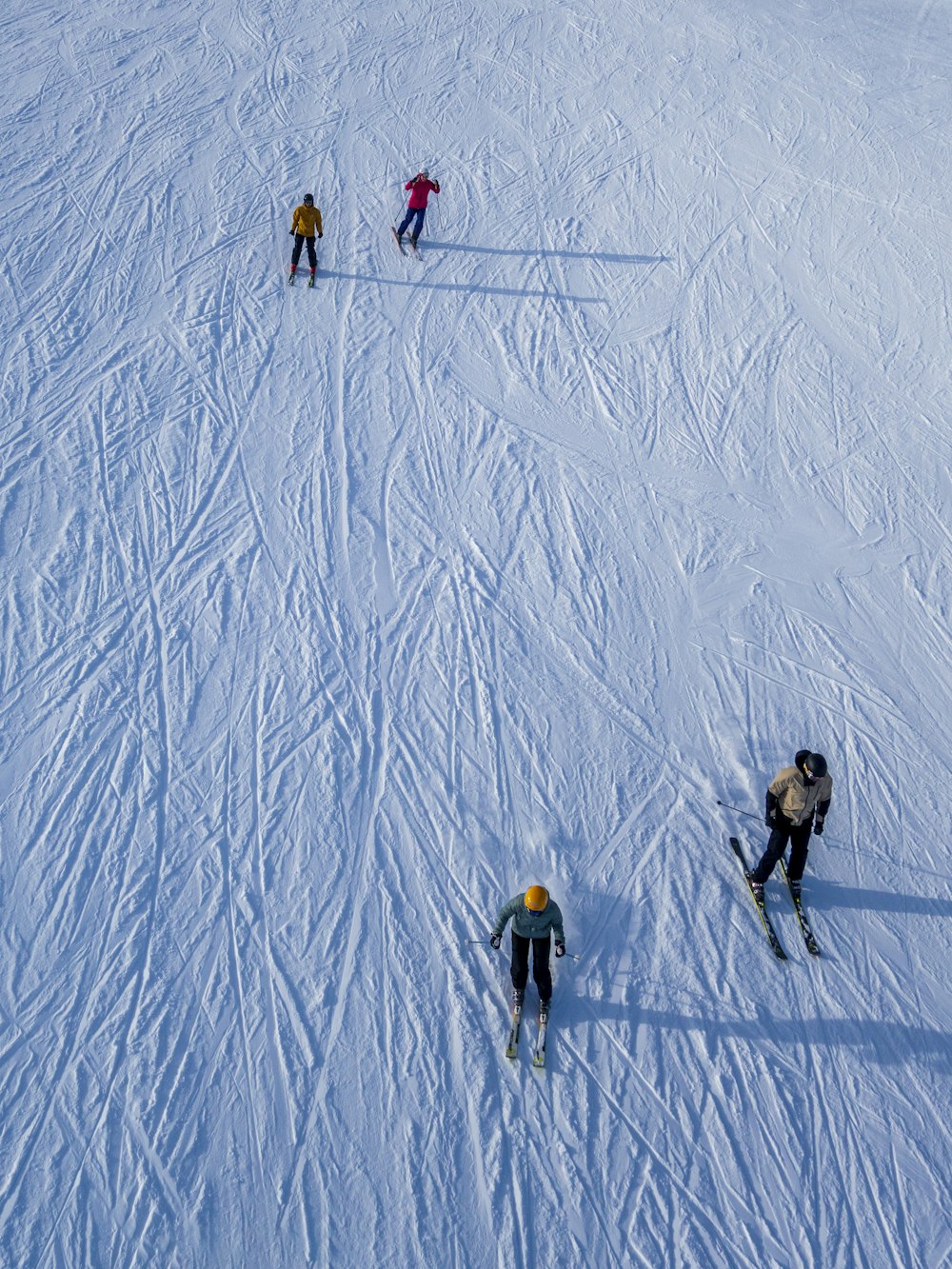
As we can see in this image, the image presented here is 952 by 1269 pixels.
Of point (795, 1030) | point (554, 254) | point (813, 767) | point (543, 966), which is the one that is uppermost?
point (554, 254)

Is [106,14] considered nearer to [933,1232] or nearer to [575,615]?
[575,615]

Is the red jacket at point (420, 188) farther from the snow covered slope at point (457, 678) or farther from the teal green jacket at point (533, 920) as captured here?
the teal green jacket at point (533, 920)

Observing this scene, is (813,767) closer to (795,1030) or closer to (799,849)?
(799,849)

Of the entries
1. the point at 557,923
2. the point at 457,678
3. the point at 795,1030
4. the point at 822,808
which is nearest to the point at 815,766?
the point at 822,808

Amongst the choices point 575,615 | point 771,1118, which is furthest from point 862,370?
point 771,1118

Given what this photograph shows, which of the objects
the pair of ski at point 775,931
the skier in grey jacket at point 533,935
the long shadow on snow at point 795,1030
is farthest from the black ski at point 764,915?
the skier in grey jacket at point 533,935

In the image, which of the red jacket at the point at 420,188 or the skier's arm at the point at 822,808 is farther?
the red jacket at the point at 420,188

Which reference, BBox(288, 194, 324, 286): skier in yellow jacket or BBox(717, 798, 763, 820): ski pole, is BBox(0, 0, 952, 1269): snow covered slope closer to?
BBox(717, 798, 763, 820): ski pole
